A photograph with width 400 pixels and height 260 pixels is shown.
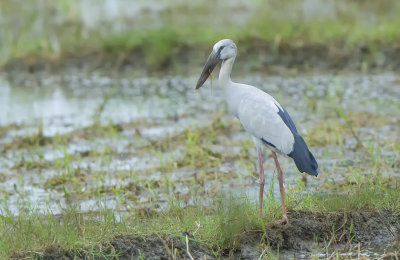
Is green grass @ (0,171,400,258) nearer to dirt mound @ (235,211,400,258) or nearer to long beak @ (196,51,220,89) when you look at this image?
dirt mound @ (235,211,400,258)

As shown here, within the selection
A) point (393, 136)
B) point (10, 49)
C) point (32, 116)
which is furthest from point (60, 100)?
point (393, 136)

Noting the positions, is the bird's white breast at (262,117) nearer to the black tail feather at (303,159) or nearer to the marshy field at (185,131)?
the black tail feather at (303,159)

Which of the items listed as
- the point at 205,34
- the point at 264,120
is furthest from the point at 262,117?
the point at 205,34

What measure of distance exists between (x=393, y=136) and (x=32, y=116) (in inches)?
216

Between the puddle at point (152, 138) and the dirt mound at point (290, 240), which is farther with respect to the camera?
the puddle at point (152, 138)

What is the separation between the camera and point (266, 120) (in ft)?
18.4

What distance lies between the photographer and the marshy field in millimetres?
5230

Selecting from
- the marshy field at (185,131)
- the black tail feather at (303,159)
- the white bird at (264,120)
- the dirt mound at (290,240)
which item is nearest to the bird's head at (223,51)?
the white bird at (264,120)

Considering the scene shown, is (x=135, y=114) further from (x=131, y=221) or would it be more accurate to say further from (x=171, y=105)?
(x=131, y=221)

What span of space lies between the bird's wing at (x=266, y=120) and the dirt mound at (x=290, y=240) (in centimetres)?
52

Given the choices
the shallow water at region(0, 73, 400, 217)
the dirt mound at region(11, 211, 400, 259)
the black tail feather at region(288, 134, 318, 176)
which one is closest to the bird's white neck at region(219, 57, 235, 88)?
the black tail feather at region(288, 134, 318, 176)

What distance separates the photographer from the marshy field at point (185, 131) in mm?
5230

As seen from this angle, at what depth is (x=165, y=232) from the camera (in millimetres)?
5176

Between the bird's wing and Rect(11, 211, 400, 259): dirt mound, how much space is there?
20.4 inches
